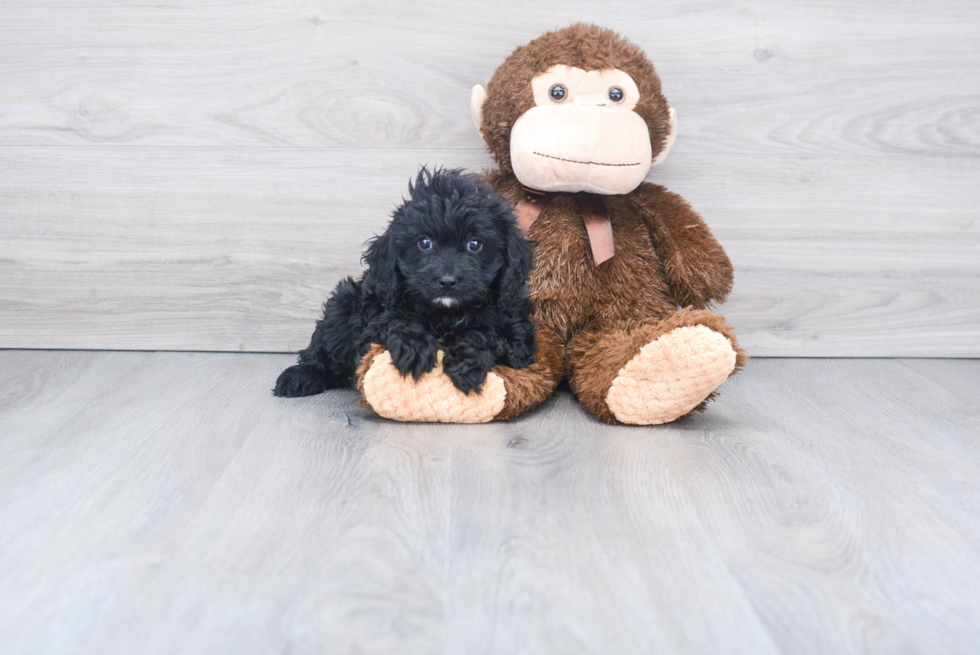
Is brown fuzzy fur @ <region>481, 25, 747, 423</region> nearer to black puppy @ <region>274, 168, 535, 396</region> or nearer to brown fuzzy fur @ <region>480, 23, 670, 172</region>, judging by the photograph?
brown fuzzy fur @ <region>480, 23, 670, 172</region>

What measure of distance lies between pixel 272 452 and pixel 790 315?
126cm

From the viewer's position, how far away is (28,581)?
779 mm

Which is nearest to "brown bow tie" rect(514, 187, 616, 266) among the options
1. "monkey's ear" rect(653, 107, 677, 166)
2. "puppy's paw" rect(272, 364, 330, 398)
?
"monkey's ear" rect(653, 107, 677, 166)

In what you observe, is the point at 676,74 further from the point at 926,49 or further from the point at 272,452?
the point at 272,452

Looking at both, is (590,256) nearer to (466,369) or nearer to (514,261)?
(514,261)

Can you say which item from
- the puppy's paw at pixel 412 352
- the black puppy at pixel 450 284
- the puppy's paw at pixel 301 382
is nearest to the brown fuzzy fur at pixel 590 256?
the black puppy at pixel 450 284

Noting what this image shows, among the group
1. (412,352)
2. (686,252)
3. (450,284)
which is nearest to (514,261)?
(450,284)

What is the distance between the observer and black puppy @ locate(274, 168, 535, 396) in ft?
3.93

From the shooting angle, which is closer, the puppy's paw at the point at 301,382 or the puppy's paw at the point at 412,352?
the puppy's paw at the point at 412,352

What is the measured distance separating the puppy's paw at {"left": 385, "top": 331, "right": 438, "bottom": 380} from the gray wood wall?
53 centimetres

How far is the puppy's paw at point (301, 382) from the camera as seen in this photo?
4.69 feet

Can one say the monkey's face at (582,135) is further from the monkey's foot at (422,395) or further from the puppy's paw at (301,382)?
the puppy's paw at (301,382)

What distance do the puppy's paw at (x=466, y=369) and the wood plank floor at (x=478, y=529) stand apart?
8 cm

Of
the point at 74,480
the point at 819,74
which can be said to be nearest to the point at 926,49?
the point at 819,74
